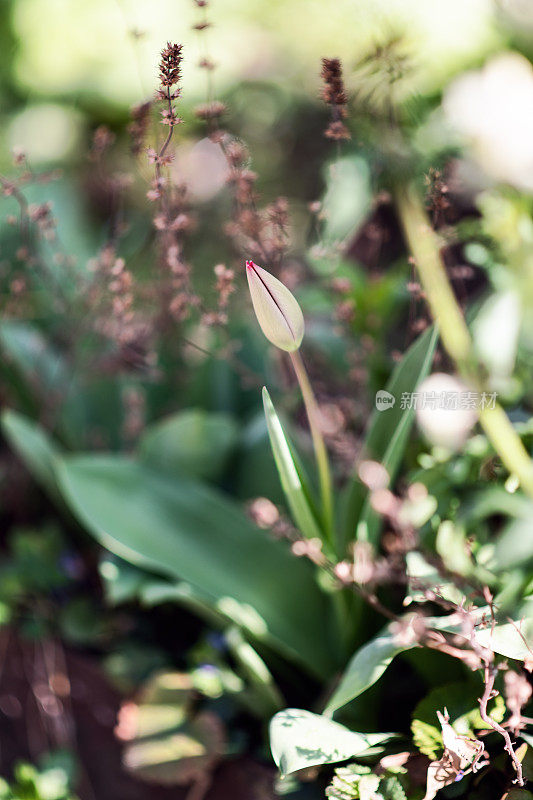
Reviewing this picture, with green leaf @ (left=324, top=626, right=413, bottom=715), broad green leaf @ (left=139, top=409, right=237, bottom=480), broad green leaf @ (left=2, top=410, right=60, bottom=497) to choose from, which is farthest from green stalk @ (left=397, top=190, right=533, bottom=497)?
broad green leaf @ (left=2, top=410, right=60, bottom=497)

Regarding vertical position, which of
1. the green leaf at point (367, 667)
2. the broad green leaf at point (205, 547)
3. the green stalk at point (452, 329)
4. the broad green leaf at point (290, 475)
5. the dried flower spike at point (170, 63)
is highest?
the dried flower spike at point (170, 63)

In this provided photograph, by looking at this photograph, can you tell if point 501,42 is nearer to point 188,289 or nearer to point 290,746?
point 188,289

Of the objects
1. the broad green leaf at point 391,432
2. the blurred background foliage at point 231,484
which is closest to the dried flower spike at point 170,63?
the blurred background foliage at point 231,484

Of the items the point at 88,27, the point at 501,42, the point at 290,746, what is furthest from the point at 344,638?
the point at 88,27

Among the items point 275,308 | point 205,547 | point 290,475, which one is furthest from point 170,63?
point 205,547

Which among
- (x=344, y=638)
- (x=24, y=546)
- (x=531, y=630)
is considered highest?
(x=531, y=630)

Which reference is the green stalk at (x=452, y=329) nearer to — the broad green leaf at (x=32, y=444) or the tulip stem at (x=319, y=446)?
the tulip stem at (x=319, y=446)

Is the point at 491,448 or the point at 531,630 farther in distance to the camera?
the point at 491,448
